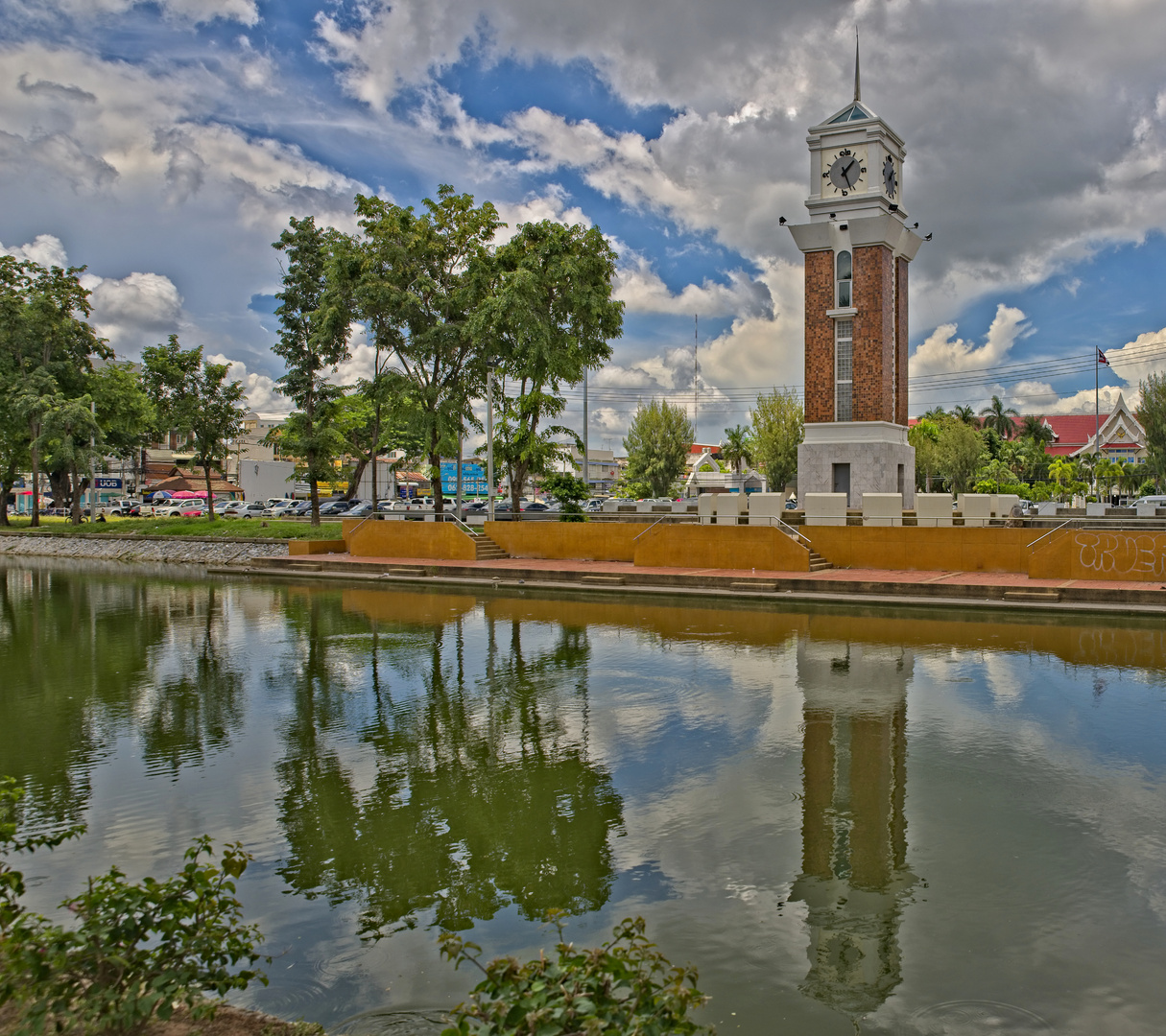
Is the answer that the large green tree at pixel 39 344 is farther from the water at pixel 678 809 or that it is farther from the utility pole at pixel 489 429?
the water at pixel 678 809

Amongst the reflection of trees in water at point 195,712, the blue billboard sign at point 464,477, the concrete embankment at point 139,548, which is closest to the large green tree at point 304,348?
the concrete embankment at point 139,548

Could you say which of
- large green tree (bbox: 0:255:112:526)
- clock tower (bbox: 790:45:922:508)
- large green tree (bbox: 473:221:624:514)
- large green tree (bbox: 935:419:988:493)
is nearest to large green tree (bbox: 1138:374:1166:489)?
large green tree (bbox: 935:419:988:493)

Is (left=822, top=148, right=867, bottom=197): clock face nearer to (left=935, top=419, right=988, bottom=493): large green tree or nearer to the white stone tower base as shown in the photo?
the white stone tower base

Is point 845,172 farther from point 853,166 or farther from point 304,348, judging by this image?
point 304,348

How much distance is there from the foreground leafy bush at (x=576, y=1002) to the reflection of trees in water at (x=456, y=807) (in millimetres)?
2540

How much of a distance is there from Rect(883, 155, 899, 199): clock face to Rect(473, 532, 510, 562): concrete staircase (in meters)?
22.1

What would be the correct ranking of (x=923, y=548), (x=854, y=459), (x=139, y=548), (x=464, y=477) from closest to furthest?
(x=923, y=548) → (x=854, y=459) → (x=139, y=548) → (x=464, y=477)

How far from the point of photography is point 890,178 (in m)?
37.5

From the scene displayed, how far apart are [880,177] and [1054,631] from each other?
82.8 ft

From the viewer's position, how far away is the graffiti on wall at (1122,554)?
21453mm

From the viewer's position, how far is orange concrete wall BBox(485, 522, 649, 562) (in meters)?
28.9

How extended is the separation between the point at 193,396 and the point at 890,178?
3430 centimetres

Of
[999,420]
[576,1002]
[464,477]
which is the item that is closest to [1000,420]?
[999,420]

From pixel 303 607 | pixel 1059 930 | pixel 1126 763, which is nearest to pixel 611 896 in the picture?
pixel 1059 930
